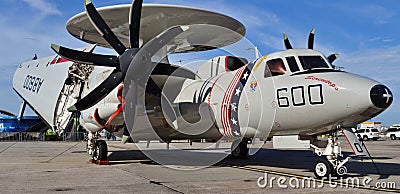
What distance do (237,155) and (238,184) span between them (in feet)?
26.9

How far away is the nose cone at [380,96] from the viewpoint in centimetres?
920

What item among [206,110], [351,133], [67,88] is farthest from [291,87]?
[67,88]

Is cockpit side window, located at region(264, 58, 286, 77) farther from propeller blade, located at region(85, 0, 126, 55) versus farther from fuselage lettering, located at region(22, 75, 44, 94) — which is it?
fuselage lettering, located at region(22, 75, 44, 94)

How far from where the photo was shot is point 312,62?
1108cm

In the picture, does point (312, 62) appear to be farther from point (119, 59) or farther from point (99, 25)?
point (99, 25)

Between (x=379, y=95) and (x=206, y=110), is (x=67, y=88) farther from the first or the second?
(x=379, y=95)

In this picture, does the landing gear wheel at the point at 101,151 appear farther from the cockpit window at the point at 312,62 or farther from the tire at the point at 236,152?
the cockpit window at the point at 312,62

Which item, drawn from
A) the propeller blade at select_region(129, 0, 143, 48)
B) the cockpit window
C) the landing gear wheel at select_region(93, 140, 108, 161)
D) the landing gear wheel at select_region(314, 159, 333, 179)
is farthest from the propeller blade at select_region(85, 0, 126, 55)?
the landing gear wheel at select_region(314, 159, 333, 179)

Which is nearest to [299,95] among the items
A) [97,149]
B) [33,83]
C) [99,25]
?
[99,25]

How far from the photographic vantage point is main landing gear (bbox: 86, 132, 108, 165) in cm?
1630

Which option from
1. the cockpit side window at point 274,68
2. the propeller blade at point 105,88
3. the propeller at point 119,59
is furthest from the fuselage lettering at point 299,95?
the propeller blade at point 105,88

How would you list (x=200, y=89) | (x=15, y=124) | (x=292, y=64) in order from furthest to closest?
(x=15, y=124) → (x=200, y=89) → (x=292, y=64)

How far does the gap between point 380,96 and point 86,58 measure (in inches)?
380

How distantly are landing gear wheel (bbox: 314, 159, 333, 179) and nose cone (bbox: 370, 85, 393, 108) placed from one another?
2.13 meters
